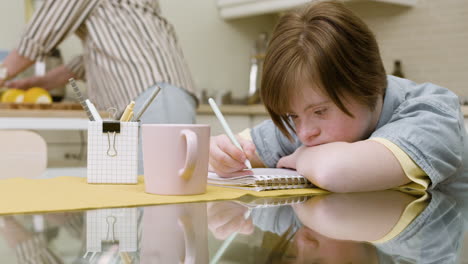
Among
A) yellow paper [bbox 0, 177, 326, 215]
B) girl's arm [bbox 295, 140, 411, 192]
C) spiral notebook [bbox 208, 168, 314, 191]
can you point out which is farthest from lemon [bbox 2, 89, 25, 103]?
girl's arm [bbox 295, 140, 411, 192]

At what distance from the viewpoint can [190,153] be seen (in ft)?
2.31

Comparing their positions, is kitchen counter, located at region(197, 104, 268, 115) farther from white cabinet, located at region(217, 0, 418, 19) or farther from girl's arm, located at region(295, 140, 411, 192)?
girl's arm, located at region(295, 140, 411, 192)

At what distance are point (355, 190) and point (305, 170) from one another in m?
0.08

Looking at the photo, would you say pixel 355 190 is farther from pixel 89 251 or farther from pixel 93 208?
pixel 89 251

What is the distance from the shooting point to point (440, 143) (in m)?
0.85

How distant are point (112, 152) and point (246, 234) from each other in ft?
1.60

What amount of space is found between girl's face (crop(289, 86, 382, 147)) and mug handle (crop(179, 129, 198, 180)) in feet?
0.72

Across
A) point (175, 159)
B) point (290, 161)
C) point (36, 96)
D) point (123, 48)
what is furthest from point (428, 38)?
point (175, 159)

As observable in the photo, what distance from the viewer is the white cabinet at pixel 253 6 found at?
266 centimetres

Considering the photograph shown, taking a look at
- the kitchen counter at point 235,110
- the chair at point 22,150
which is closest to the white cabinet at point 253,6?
the kitchen counter at point 235,110

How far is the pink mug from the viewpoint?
28.4 inches

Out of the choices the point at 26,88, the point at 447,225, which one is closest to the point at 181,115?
the point at 26,88

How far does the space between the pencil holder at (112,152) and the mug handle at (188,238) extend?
13.8 inches

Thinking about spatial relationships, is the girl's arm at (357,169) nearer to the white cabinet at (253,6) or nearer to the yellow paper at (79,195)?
the yellow paper at (79,195)
